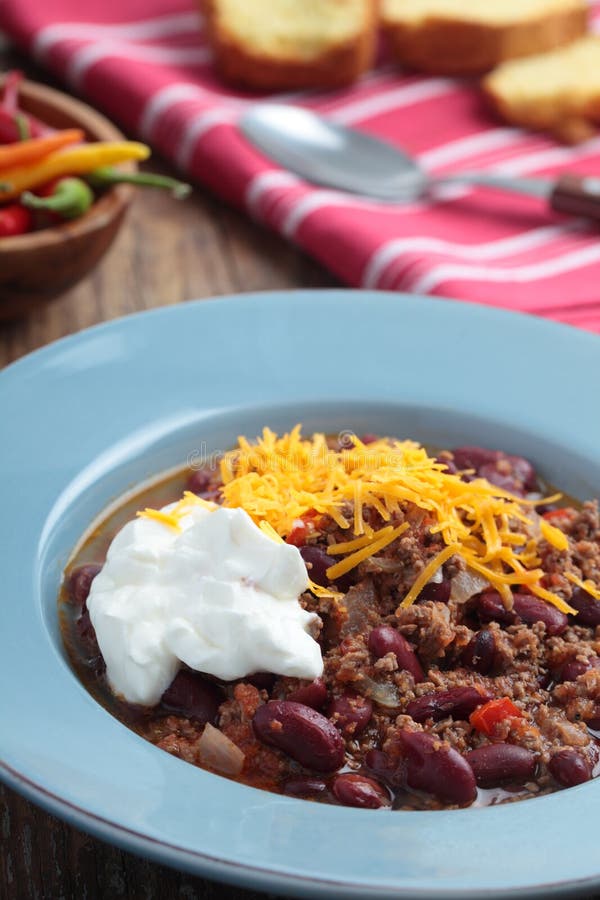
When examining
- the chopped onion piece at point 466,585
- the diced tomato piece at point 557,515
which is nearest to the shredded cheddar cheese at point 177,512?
the chopped onion piece at point 466,585

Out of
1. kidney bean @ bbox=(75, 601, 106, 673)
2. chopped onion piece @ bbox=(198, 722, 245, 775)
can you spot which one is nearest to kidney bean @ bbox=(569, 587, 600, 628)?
chopped onion piece @ bbox=(198, 722, 245, 775)

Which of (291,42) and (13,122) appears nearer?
(13,122)

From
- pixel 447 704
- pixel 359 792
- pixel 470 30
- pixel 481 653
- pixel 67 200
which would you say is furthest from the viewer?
pixel 470 30

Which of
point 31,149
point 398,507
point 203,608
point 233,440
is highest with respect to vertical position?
point 31,149

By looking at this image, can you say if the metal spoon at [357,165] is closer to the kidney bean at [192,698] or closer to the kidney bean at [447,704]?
the kidney bean at [447,704]

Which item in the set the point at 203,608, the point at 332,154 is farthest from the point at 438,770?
the point at 332,154

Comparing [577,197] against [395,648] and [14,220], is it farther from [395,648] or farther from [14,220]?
[395,648]

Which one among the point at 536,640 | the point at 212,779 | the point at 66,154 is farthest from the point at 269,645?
the point at 66,154
